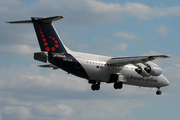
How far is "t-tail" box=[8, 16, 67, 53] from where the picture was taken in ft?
95.9

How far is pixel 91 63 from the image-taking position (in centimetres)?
3044

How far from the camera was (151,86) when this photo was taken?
3578 centimetres

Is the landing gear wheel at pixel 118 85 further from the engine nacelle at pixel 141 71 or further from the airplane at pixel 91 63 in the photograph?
the engine nacelle at pixel 141 71

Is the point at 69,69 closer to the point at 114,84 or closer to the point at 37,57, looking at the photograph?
the point at 37,57

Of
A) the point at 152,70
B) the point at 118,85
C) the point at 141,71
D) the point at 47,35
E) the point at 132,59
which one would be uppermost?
the point at 47,35

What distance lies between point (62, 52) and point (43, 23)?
3.01 m

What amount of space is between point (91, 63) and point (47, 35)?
→ 15.3 feet

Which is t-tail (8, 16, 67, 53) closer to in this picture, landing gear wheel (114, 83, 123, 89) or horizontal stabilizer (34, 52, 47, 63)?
horizontal stabilizer (34, 52, 47, 63)

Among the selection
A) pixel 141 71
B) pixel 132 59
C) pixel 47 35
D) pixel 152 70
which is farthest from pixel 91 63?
pixel 152 70

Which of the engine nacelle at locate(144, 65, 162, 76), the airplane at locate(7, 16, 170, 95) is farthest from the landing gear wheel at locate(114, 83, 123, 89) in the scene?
the engine nacelle at locate(144, 65, 162, 76)

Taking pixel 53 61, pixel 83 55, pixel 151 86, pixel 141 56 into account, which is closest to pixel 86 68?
pixel 83 55

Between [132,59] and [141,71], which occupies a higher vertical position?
[132,59]

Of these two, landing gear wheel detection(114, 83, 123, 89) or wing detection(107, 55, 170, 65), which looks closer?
wing detection(107, 55, 170, 65)

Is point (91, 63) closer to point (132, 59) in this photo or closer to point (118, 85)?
point (132, 59)
